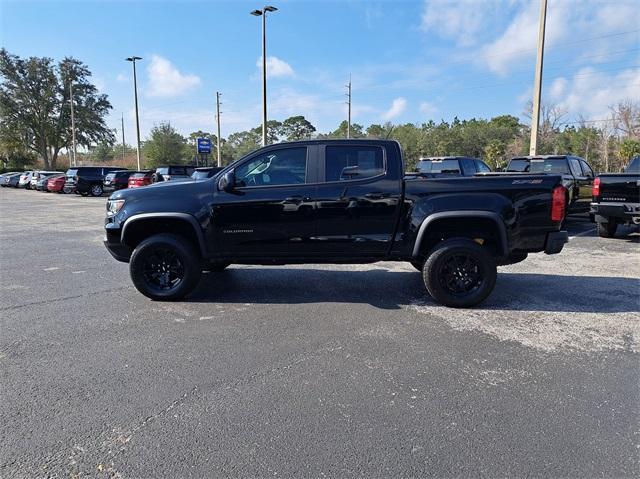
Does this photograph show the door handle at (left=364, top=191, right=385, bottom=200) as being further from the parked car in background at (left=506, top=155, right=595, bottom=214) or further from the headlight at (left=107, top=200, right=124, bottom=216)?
the parked car in background at (left=506, top=155, right=595, bottom=214)

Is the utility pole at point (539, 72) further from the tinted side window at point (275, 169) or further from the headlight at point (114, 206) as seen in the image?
the headlight at point (114, 206)

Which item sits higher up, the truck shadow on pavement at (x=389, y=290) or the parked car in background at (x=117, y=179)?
the parked car in background at (x=117, y=179)

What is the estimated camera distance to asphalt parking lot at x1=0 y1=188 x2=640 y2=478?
262cm

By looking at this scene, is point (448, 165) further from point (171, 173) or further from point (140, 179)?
point (140, 179)

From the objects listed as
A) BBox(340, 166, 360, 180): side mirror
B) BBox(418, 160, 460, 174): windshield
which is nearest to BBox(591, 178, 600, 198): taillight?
BBox(418, 160, 460, 174): windshield

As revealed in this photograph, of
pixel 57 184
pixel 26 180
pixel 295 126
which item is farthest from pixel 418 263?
pixel 295 126

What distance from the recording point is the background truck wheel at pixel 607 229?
994cm

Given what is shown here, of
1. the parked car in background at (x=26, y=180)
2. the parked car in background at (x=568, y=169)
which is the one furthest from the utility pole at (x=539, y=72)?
the parked car in background at (x=26, y=180)

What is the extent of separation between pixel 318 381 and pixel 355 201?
8.12ft

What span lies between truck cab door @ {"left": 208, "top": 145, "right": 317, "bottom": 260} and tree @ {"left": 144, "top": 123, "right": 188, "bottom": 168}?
186ft

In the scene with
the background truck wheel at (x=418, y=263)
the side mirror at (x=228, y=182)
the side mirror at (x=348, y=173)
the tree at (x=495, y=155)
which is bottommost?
the background truck wheel at (x=418, y=263)

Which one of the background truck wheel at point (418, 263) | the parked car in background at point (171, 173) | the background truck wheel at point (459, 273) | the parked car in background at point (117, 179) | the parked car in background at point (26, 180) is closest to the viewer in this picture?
the background truck wheel at point (459, 273)

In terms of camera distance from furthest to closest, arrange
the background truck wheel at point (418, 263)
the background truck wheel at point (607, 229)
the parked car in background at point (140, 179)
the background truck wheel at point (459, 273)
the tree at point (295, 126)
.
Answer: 1. the tree at point (295, 126)
2. the parked car in background at point (140, 179)
3. the background truck wheel at point (607, 229)
4. the background truck wheel at point (418, 263)
5. the background truck wheel at point (459, 273)

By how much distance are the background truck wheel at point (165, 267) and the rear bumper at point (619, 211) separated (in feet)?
26.9
